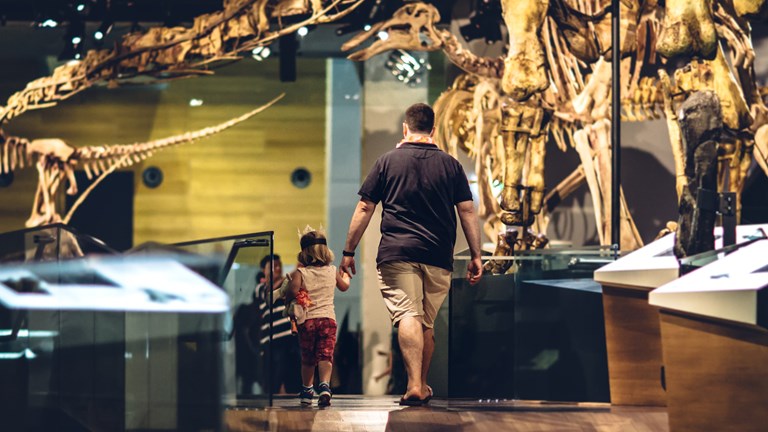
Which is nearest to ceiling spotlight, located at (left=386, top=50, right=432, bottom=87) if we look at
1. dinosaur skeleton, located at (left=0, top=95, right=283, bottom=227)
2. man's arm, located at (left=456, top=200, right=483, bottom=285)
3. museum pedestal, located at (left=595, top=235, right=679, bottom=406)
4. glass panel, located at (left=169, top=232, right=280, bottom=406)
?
dinosaur skeleton, located at (left=0, top=95, right=283, bottom=227)

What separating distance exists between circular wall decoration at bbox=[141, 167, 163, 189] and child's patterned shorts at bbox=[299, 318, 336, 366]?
7434 mm

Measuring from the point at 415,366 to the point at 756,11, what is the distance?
124 inches

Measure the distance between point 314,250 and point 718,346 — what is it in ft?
9.35

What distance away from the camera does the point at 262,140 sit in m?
14.6

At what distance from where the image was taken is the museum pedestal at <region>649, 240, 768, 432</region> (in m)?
4.97

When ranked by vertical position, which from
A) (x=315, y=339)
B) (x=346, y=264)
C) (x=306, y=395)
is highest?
(x=346, y=264)

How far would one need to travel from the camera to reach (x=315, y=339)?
288 inches

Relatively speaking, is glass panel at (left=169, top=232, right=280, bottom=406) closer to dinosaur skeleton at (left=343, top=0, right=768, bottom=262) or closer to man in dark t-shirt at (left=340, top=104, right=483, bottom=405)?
man in dark t-shirt at (left=340, top=104, right=483, bottom=405)

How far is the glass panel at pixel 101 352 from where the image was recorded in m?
6.23

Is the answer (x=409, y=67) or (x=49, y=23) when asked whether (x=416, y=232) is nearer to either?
(x=409, y=67)

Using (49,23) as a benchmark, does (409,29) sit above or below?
below

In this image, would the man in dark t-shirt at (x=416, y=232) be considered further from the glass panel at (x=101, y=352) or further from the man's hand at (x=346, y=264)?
the glass panel at (x=101, y=352)

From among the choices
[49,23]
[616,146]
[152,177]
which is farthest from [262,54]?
[616,146]

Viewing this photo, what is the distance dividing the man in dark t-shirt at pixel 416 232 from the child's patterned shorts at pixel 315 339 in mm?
800
